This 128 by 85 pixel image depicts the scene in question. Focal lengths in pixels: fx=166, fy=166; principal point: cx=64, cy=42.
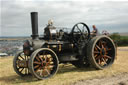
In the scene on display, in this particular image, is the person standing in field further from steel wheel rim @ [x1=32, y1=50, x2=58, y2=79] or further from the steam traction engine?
steel wheel rim @ [x1=32, y1=50, x2=58, y2=79]

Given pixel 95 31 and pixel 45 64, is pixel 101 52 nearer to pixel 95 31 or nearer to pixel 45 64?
pixel 95 31

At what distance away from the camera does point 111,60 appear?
30.2ft

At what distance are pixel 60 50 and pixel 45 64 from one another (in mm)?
1336

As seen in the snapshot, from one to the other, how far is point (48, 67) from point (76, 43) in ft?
7.48

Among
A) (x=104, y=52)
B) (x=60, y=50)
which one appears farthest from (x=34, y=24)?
(x=104, y=52)

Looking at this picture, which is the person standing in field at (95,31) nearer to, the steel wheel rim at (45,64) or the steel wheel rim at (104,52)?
the steel wheel rim at (104,52)

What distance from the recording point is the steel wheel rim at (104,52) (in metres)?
8.86

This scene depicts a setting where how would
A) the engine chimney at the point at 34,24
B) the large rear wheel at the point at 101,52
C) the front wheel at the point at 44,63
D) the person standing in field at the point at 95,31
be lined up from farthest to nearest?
1. the person standing in field at the point at 95,31
2. the large rear wheel at the point at 101,52
3. the engine chimney at the point at 34,24
4. the front wheel at the point at 44,63

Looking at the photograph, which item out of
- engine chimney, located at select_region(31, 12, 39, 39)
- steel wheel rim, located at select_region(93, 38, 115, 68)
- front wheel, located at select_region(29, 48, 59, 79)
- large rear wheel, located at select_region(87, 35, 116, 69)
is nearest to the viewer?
front wheel, located at select_region(29, 48, 59, 79)

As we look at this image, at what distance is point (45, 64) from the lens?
699 centimetres

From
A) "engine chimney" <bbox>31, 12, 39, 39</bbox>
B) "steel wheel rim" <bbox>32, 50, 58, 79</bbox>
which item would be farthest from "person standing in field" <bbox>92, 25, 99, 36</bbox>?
"engine chimney" <bbox>31, 12, 39, 39</bbox>

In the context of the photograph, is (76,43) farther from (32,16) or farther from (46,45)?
(32,16)

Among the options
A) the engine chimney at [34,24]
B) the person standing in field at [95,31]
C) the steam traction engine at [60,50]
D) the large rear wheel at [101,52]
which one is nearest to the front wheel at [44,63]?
the steam traction engine at [60,50]

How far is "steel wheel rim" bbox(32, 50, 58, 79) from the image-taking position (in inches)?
272
